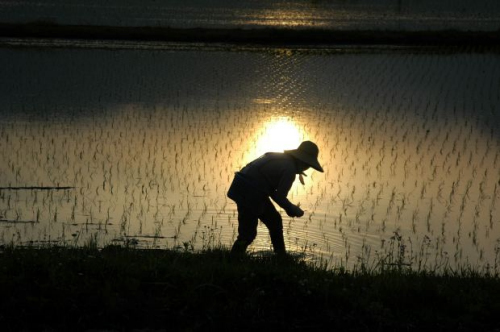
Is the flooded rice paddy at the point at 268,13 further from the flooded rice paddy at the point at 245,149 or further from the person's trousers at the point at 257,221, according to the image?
the person's trousers at the point at 257,221

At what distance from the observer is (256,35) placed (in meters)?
21.2

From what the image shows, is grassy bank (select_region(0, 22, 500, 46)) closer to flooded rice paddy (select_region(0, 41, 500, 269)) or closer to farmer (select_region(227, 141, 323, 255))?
flooded rice paddy (select_region(0, 41, 500, 269))

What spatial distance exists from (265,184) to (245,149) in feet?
14.1

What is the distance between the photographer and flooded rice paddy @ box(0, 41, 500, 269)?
21.5 feet

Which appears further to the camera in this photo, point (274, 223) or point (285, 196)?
point (274, 223)

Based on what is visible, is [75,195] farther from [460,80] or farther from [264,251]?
[460,80]

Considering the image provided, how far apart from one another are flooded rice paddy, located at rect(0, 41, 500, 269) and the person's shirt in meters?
0.60

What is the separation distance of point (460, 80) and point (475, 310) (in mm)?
11367

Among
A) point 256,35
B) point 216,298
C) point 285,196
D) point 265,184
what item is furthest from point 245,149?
point 256,35

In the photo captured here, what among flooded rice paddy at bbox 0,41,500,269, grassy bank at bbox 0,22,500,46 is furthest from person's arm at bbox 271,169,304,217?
grassy bank at bbox 0,22,500,46

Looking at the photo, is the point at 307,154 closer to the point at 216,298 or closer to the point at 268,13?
the point at 216,298

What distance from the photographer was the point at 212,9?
112 ft

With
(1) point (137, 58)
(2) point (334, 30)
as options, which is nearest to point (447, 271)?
(1) point (137, 58)

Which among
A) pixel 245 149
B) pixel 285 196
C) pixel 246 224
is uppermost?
pixel 245 149
